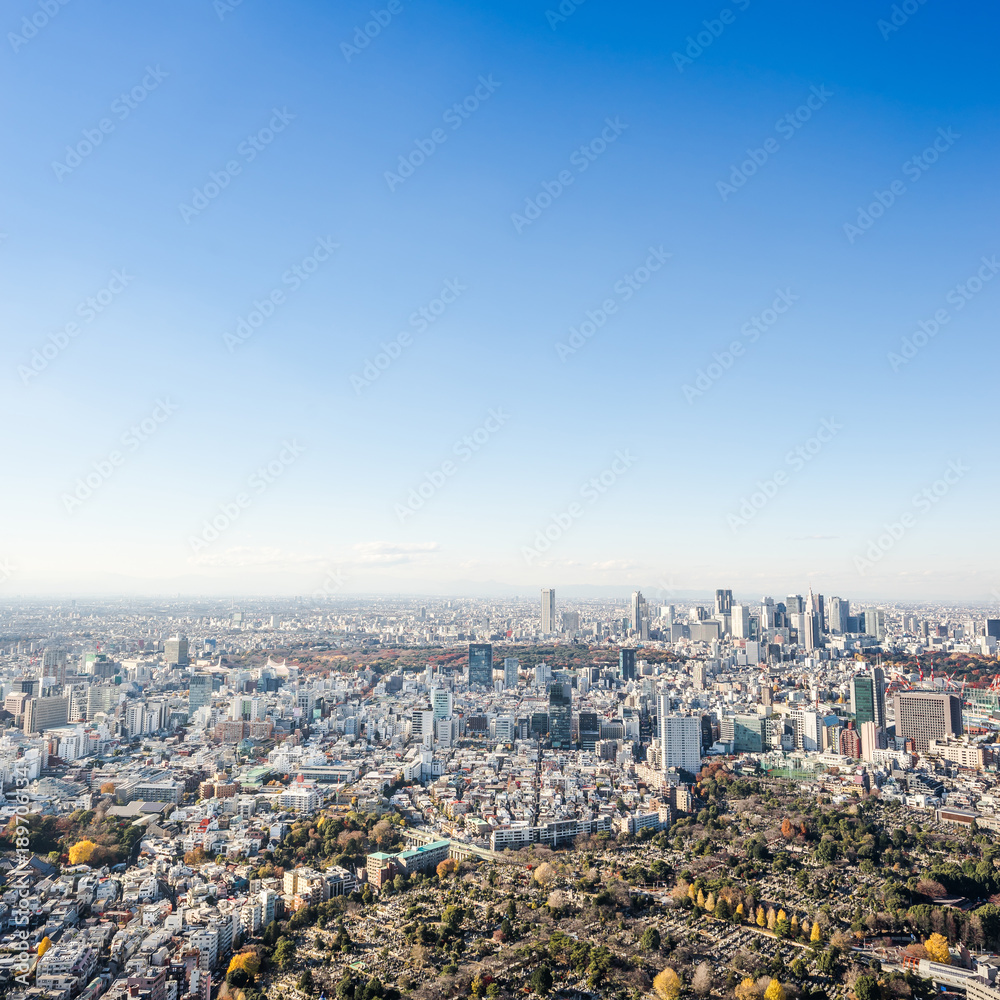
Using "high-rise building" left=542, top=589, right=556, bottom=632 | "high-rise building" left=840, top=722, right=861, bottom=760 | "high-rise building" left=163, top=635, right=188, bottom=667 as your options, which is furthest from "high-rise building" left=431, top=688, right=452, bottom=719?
"high-rise building" left=542, top=589, right=556, bottom=632

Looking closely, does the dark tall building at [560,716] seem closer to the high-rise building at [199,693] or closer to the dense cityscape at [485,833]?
the dense cityscape at [485,833]

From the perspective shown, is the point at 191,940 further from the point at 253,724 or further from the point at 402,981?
the point at 253,724

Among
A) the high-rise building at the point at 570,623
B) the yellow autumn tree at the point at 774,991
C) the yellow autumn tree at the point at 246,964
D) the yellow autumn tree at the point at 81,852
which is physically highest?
the yellow autumn tree at the point at 81,852

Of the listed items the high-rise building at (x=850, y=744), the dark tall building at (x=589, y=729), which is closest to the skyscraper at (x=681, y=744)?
the dark tall building at (x=589, y=729)

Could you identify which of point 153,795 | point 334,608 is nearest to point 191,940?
point 153,795

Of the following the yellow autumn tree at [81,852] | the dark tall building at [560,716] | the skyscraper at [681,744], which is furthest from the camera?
the dark tall building at [560,716]

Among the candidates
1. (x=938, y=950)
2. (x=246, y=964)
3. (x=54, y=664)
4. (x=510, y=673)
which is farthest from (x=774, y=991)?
(x=54, y=664)

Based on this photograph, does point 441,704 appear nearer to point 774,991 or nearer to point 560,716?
point 560,716
